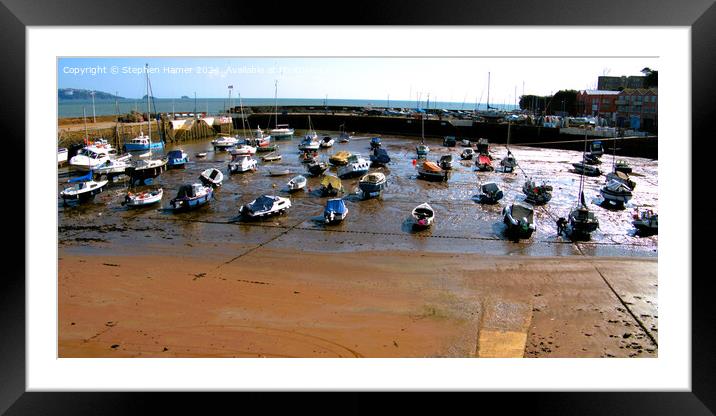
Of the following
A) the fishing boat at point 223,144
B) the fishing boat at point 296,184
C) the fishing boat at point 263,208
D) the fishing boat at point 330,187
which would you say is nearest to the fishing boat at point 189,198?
the fishing boat at point 263,208

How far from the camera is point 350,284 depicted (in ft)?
39.5

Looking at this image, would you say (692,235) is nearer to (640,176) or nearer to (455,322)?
(455,322)

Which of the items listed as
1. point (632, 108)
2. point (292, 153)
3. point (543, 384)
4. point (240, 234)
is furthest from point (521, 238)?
point (632, 108)

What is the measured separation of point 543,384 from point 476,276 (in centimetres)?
582

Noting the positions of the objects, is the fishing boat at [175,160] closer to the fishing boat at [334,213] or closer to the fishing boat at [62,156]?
the fishing boat at [62,156]

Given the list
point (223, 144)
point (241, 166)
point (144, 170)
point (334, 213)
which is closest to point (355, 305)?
point (334, 213)

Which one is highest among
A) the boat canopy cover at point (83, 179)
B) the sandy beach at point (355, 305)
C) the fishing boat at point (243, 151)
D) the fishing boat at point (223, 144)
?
the fishing boat at point (223, 144)

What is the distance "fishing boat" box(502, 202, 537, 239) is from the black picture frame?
30.0 feet

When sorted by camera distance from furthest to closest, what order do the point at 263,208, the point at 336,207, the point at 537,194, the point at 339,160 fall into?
1. the point at 339,160
2. the point at 537,194
3. the point at 263,208
4. the point at 336,207

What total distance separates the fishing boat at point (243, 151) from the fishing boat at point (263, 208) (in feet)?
42.4

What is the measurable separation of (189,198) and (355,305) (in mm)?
10083

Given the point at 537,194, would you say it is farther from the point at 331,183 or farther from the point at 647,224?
the point at 331,183

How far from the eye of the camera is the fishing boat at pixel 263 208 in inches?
687

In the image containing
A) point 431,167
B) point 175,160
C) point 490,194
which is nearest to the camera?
point 490,194
